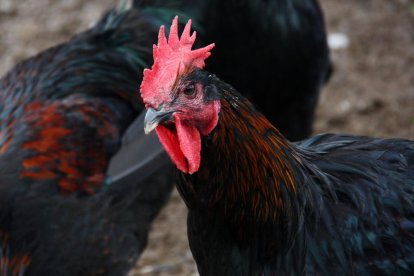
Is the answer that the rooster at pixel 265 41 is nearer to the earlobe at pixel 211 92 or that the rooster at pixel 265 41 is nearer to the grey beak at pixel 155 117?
the earlobe at pixel 211 92

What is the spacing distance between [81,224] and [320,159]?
4.35 feet

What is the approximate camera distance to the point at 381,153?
266 centimetres

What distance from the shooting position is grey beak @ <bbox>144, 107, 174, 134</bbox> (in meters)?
2.09

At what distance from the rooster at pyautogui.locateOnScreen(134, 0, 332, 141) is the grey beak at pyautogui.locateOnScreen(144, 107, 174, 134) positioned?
72.3 inches

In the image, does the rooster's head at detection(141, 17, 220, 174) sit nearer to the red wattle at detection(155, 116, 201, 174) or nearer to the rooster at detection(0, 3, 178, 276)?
the red wattle at detection(155, 116, 201, 174)

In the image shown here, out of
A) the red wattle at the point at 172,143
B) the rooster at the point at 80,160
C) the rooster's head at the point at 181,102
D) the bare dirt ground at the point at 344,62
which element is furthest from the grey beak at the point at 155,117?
the bare dirt ground at the point at 344,62

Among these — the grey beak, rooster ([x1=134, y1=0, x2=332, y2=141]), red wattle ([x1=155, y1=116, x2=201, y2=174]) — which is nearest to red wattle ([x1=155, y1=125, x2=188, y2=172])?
red wattle ([x1=155, y1=116, x2=201, y2=174])

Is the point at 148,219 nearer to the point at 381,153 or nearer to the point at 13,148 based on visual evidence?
the point at 13,148

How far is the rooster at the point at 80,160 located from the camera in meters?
3.34

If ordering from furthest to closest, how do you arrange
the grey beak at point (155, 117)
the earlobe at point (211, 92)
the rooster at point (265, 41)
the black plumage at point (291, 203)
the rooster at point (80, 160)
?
the rooster at point (265, 41), the rooster at point (80, 160), the black plumage at point (291, 203), the earlobe at point (211, 92), the grey beak at point (155, 117)

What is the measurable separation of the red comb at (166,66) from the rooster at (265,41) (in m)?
1.63

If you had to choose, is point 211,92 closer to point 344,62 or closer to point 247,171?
point 247,171

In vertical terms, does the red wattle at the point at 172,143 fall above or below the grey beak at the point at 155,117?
below

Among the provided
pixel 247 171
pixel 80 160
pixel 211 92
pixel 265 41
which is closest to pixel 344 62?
pixel 265 41
